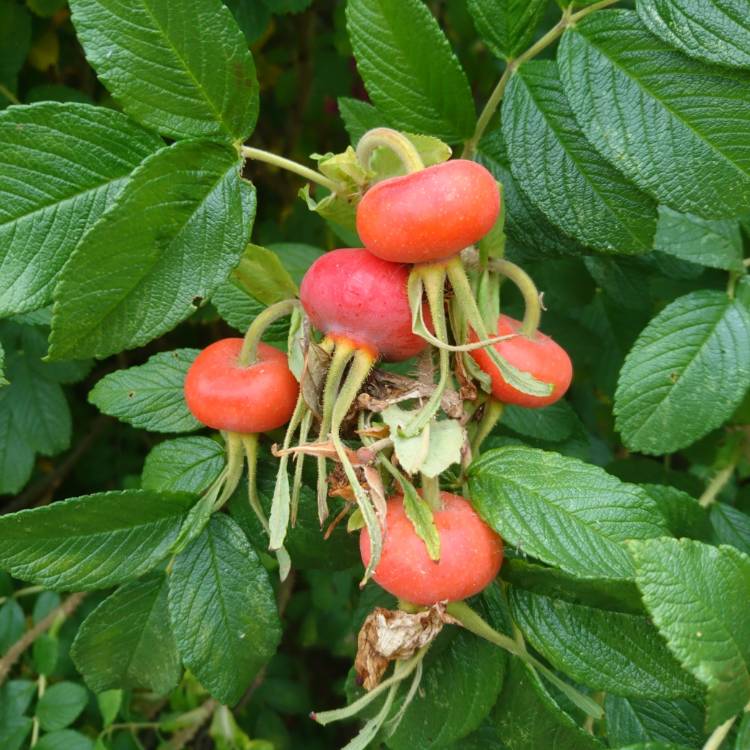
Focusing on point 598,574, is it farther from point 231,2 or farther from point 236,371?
point 231,2

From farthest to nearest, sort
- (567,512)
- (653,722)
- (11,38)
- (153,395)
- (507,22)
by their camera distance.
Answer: (11,38), (153,395), (507,22), (653,722), (567,512)

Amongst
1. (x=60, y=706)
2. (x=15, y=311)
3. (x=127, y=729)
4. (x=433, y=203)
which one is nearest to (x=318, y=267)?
(x=433, y=203)

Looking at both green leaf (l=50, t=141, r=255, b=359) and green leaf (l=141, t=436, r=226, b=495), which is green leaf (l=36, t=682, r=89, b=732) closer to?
green leaf (l=141, t=436, r=226, b=495)

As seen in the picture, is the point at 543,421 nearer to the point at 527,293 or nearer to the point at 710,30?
the point at 527,293

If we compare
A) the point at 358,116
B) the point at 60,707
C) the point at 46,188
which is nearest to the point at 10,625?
the point at 60,707

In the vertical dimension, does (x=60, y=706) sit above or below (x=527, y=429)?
below

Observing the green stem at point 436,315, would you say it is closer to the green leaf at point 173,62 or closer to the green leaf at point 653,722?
the green leaf at point 173,62
